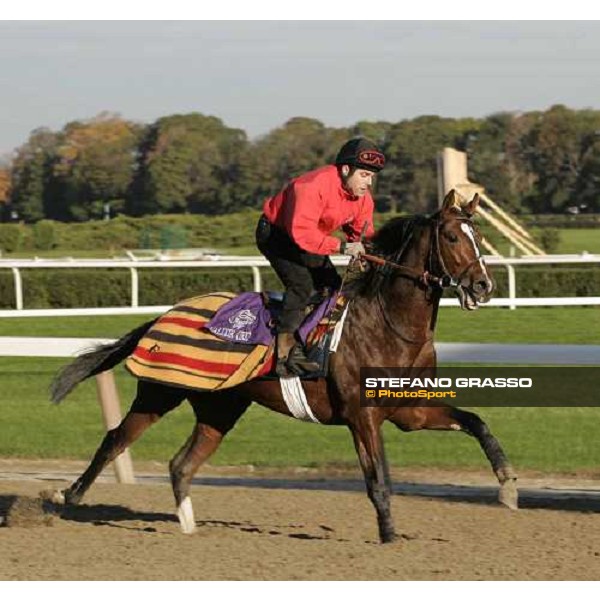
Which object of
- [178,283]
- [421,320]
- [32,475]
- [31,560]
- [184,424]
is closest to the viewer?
[31,560]

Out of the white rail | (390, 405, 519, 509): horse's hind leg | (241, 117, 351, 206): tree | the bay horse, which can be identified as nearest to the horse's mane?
the bay horse

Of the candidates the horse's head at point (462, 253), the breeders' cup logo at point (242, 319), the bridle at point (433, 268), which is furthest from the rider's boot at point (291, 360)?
the horse's head at point (462, 253)

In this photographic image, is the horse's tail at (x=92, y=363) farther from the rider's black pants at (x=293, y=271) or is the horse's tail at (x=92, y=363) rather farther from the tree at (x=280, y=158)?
the tree at (x=280, y=158)

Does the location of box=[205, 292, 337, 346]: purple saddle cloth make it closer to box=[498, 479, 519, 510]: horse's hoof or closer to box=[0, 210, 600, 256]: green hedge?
box=[498, 479, 519, 510]: horse's hoof

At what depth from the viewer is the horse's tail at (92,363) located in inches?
280

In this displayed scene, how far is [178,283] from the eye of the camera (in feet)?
71.2

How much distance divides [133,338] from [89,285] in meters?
15.1

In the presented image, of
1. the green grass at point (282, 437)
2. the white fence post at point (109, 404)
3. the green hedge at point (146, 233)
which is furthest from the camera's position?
the green hedge at point (146, 233)

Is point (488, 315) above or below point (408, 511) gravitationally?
below

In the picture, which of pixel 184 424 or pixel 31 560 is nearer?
pixel 31 560

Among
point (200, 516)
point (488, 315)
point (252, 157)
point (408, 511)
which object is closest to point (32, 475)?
point (200, 516)

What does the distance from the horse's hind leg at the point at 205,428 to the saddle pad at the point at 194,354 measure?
205 millimetres

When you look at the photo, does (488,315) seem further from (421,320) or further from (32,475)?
(421,320)

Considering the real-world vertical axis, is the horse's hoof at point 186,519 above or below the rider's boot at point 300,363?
below
